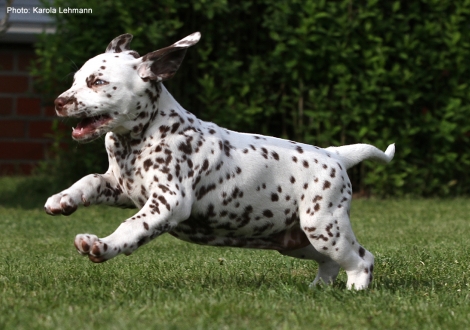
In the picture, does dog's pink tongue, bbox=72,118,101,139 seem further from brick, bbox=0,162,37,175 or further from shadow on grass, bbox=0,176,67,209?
brick, bbox=0,162,37,175

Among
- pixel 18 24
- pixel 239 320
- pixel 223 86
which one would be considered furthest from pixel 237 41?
pixel 239 320

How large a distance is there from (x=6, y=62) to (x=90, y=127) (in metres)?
8.46

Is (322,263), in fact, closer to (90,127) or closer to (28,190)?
(90,127)

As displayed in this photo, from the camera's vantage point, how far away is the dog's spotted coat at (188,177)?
451cm

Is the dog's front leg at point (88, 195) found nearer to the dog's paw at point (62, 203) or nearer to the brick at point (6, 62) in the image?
the dog's paw at point (62, 203)

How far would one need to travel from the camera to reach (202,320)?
389cm

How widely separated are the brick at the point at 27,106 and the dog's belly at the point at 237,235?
26.5 feet

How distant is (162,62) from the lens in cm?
466

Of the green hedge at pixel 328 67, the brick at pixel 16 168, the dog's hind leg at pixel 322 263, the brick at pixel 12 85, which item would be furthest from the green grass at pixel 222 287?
the brick at pixel 12 85

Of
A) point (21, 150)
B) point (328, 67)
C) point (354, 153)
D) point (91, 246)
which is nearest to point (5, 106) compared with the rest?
point (21, 150)

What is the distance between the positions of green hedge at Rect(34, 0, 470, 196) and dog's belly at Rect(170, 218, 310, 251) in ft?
17.9

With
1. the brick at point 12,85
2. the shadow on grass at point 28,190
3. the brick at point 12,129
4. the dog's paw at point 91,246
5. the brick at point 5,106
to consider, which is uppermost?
the dog's paw at point 91,246

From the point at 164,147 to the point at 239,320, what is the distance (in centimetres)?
109

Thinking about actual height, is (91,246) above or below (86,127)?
below
